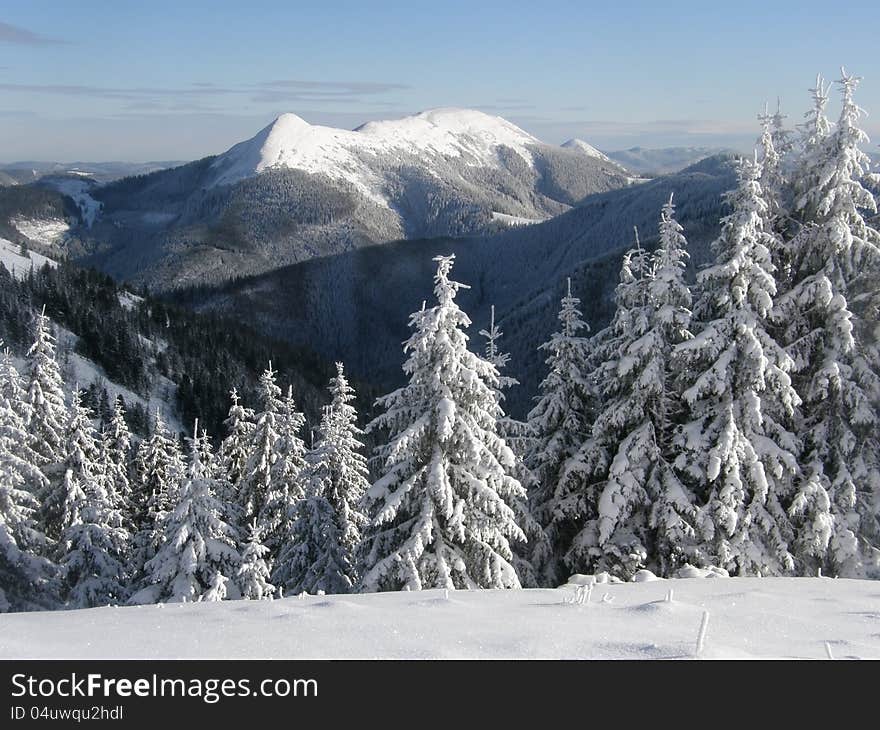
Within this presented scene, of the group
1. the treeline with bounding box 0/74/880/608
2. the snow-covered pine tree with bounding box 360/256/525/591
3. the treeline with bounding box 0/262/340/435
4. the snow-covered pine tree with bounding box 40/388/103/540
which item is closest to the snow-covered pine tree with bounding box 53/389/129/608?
the snow-covered pine tree with bounding box 40/388/103/540

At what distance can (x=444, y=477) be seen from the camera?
16094 mm

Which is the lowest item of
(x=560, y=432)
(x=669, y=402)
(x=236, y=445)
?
(x=236, y=445)

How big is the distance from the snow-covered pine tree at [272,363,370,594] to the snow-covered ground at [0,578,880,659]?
1390 cm

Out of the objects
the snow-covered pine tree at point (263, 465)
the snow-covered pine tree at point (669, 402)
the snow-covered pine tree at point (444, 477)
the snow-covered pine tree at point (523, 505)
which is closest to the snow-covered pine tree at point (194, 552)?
the snow-covered pine tree at point (263, 465)

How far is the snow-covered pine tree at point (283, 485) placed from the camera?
2836 cm

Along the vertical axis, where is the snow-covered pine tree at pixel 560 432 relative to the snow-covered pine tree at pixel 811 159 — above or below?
below

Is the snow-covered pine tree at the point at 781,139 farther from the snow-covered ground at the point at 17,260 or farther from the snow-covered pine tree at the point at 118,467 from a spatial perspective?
the snow-covered ground at the point at 17,260

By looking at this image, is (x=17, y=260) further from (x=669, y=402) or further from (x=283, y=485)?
(x=669, y=402)

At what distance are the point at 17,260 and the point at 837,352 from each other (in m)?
132

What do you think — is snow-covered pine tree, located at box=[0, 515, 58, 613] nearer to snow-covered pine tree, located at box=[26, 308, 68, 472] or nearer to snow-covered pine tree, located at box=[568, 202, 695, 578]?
snow-covered pine tree, located at box=[26, 308, 68, 472]

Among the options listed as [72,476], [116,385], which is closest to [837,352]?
[72,476]

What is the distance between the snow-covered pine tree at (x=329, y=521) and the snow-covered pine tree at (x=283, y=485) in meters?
2.89
